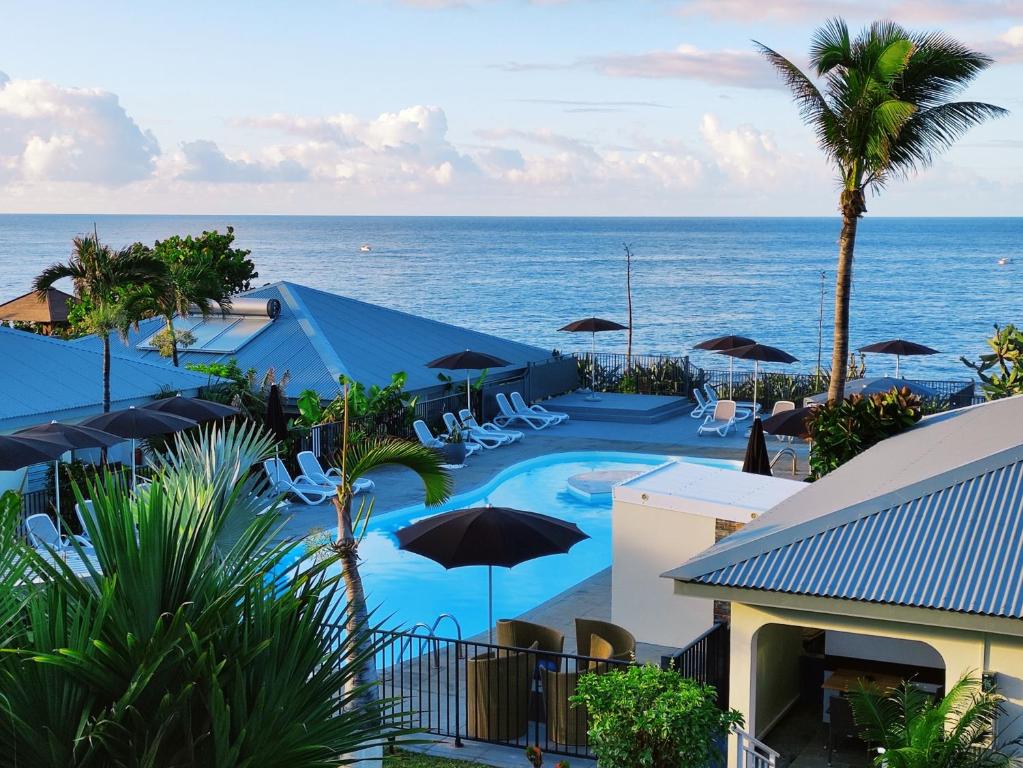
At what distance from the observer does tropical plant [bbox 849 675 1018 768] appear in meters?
7.90

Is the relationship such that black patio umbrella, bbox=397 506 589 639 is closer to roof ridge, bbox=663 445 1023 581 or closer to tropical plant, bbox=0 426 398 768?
roof ridge, bbox=663 445 1023 581

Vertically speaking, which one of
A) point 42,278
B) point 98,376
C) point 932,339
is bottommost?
point 932,339

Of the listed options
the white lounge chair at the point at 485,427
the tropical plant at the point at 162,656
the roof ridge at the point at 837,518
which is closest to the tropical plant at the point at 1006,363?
the white lounge chair at the point at 485,427

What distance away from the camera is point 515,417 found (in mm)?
29875

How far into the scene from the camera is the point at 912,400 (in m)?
15.8

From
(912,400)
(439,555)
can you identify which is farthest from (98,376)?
(912,400)

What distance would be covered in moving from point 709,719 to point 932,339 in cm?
8330

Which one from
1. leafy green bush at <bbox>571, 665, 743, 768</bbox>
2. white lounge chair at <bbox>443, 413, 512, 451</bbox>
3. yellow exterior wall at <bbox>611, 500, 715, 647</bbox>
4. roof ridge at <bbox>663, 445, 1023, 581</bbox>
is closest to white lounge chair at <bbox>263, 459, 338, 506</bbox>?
white lounge chair at <bbox>443, 413, 512, 451</bbox>

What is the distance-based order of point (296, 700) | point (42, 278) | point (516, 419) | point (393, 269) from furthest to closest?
point (393, 269)
point (516, 419)
point (42, 278)
point (296, 700)

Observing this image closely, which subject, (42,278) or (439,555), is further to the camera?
(42,278)

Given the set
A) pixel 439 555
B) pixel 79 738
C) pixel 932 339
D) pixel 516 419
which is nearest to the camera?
pixel 79 738

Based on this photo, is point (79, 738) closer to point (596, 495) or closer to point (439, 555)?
point (439, 555)

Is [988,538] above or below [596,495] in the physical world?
above

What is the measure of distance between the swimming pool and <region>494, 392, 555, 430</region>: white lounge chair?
4.38 m
